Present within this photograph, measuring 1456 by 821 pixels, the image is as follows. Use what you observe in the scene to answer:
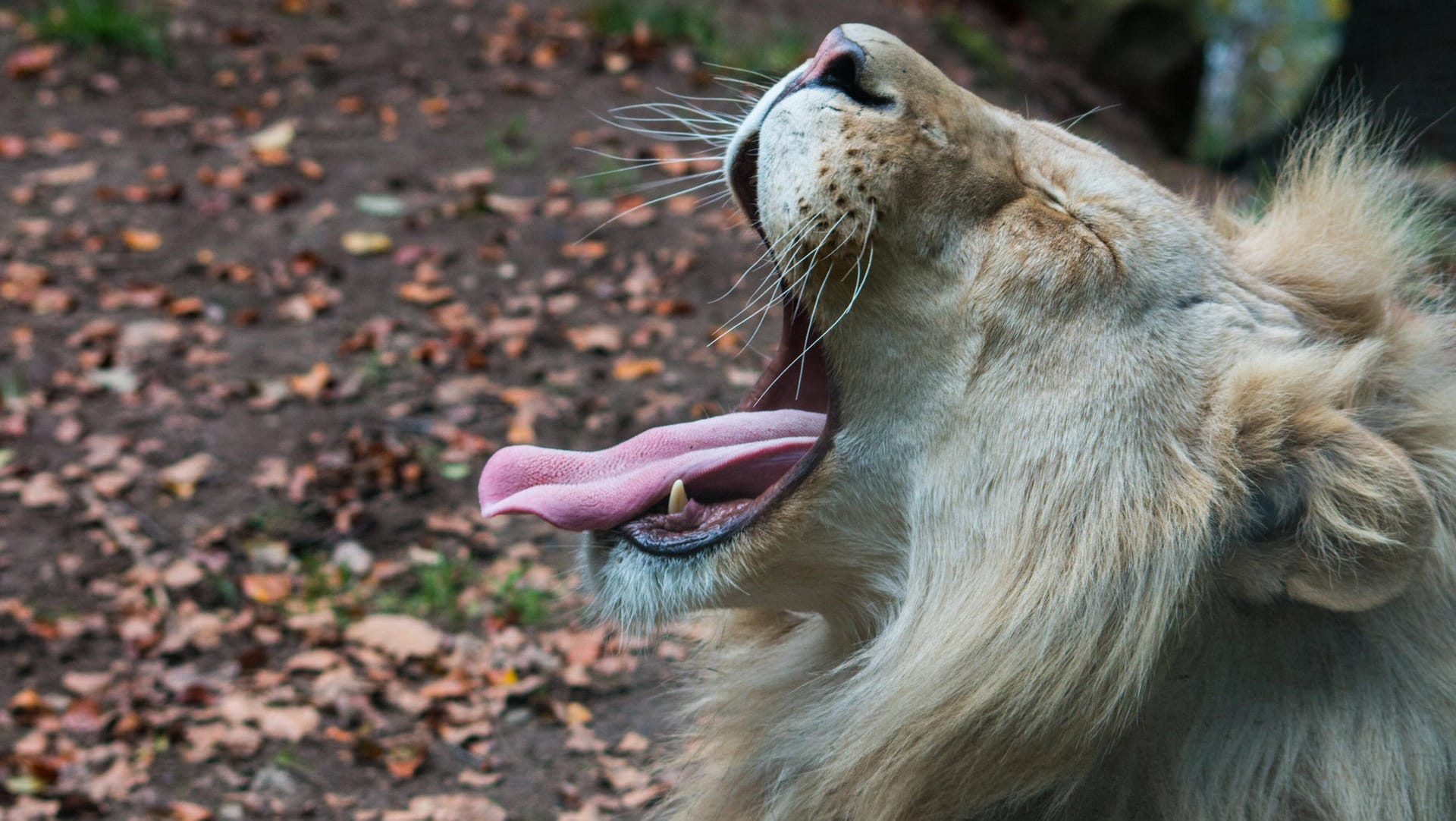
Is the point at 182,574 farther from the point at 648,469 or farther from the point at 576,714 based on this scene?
the point at 648,469

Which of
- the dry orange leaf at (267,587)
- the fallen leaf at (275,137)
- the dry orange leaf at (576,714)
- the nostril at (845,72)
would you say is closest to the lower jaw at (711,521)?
the nostril at (845,72)

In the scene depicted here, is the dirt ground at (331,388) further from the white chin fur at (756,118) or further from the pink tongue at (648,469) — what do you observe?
the white chin fur at (756,118)

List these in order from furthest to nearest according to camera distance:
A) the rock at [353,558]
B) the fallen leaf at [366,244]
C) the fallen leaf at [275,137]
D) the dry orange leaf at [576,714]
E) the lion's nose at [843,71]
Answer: the fallen leaf at [275,137] < the fallen leaf at [366,244] < the rock at [353,558] < the dry orange leaf at [576,714] < the lion's nose at [843,71]

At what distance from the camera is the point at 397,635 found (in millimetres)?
3850

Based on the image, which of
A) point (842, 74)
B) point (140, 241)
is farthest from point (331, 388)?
point (842, 74)

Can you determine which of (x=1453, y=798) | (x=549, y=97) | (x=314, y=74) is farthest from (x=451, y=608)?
(x=314, y=74)

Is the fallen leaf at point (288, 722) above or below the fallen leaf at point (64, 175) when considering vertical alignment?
below

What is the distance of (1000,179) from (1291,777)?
1.00 metres

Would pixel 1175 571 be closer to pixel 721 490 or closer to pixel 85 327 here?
pixel 721 490

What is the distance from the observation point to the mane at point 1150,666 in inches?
73.9

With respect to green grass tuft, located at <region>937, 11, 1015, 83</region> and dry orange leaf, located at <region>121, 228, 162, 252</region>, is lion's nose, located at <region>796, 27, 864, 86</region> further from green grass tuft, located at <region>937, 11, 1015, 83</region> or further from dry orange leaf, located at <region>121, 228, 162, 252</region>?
green grass tuft, located at <region>937, 11, 1015, 83</region>

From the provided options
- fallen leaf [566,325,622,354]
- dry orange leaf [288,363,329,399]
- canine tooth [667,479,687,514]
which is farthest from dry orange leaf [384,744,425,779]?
fallen leaf [566,325,622,354]

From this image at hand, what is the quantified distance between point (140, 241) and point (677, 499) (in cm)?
471

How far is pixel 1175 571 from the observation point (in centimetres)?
186
